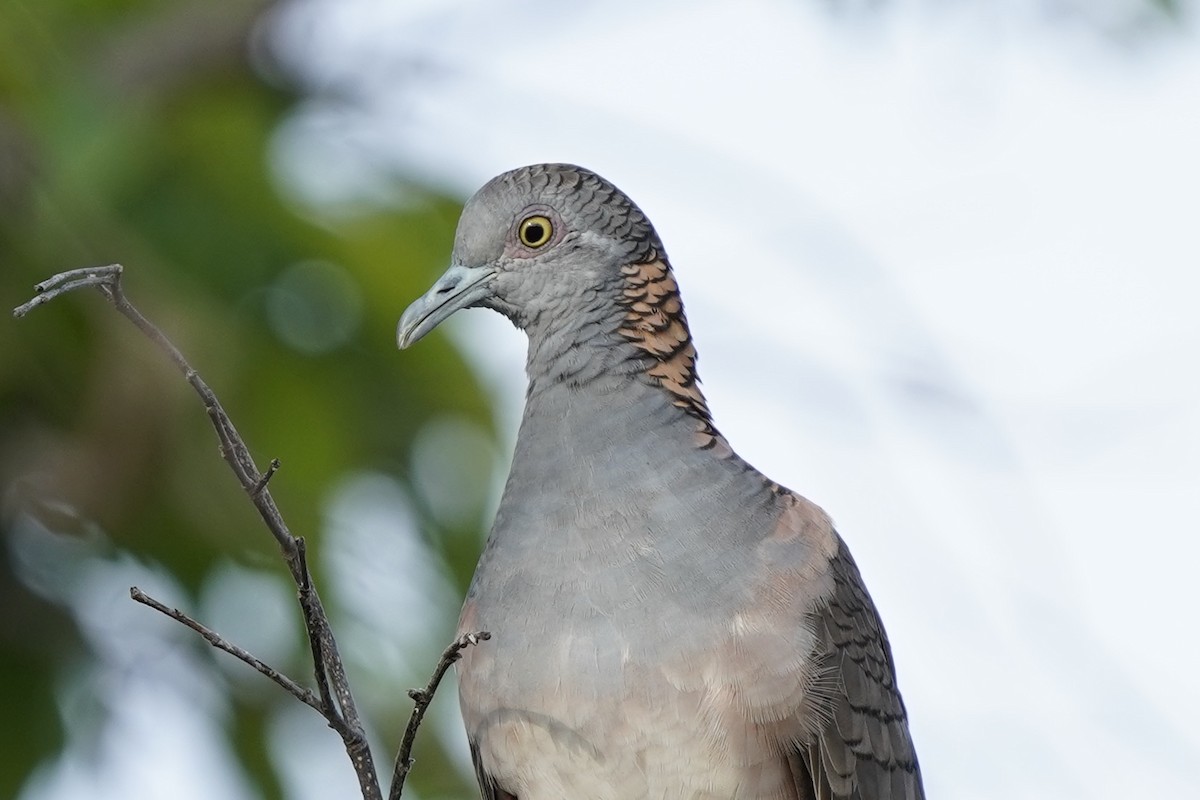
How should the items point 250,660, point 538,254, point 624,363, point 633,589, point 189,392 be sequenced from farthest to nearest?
point 189,392 < point 538,254 < point 624,363 < point 633,589 < point 250,660

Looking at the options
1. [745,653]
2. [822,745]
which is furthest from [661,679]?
[822,745]

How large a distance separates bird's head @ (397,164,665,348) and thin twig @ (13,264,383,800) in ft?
4.94

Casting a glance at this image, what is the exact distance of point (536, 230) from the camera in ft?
→ 12.2

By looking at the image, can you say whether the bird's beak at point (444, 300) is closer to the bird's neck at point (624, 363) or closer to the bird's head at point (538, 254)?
the bird's head at point (538, 254)

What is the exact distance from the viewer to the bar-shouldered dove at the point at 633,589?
3.18 m

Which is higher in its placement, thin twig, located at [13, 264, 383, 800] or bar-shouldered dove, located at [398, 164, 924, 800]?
bar-shouldered dove, located at [398, 164, 924, 800]

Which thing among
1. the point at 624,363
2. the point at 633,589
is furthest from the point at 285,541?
the point at 624,363

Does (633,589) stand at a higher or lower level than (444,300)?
lower

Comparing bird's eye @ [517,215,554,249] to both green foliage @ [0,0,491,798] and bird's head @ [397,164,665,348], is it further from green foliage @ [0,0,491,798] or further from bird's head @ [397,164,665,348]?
green foliage @ [0,0,491,798]

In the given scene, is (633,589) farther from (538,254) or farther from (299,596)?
(299,596)

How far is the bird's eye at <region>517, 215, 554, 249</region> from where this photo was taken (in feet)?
12.2

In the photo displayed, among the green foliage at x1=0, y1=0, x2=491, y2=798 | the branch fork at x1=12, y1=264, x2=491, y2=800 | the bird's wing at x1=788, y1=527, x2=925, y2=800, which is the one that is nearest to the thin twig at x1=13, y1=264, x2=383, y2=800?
the branch fork at x1=12, y1=264, x2=491, y2=800

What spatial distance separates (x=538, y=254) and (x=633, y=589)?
2.95 feet

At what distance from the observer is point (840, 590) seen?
347 cm
